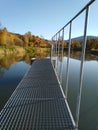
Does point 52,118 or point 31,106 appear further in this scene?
point 31,106

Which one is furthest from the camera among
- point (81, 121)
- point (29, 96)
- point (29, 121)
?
point (81, 121)

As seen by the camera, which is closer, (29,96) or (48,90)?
(29,96)

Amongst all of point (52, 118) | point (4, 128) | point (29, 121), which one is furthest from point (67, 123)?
point (4, 128)

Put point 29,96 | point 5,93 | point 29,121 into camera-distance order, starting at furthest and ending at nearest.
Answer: point 5,93, point 29,96, point 29,121

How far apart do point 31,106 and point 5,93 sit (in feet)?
16.7

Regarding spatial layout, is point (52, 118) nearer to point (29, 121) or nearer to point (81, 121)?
point (29, 121)

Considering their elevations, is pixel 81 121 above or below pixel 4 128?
below

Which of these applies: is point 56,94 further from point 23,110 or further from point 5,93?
point 5,93

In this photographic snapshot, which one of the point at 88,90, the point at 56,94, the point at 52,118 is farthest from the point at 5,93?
the point at 52,118

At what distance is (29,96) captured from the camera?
5113 millimetres

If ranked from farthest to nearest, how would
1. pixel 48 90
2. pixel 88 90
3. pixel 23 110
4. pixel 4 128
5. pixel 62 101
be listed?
pixel 88 90 → pixel 48 90 → pixel 62 101 → pixel 23 110 → pixel 4 128

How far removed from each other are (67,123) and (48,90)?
2389mm

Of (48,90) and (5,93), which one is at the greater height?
(48,90)

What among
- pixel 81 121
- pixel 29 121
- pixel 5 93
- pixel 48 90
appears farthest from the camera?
pixel 5 93
